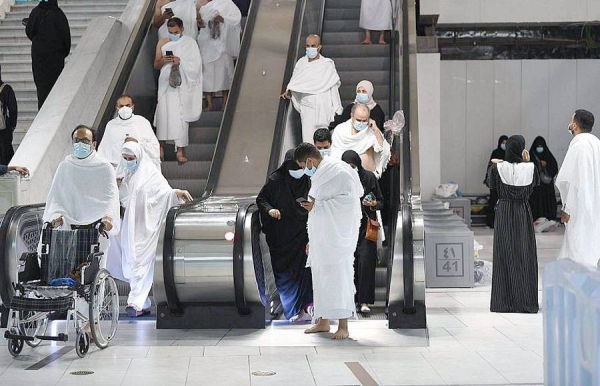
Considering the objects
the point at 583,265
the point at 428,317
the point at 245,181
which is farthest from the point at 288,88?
the point at 583,265

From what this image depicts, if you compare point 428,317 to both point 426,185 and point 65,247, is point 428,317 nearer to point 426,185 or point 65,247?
point 65,247

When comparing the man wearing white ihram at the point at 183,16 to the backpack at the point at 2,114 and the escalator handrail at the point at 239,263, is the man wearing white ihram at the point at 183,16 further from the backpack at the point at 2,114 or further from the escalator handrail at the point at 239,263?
the escalator handrail at the point at 239,263

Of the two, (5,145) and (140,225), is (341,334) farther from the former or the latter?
(5,145)

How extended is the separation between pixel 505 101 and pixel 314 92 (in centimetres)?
838

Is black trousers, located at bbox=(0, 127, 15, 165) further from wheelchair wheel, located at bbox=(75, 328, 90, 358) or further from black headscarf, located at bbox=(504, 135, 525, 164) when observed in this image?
black headscarf, located at bbox=(504, 135, 525, 164)

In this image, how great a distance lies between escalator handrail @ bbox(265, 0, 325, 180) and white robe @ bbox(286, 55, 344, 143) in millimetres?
207

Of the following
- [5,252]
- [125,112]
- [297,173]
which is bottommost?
[5,252]

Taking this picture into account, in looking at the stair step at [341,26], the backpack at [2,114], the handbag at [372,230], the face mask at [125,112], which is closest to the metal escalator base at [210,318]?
the handbag at [372,230]

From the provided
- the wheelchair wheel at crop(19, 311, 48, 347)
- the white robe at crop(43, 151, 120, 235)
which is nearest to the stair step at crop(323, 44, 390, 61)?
the white robe at crop(43, 151, 120, 235)

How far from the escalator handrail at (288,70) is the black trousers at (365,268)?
7.22ft

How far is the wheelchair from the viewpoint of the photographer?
24.7 ft

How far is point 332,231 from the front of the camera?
27.1 ft

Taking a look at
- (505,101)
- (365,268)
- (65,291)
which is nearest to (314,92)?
(365,268)

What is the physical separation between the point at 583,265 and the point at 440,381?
7.85 feet
